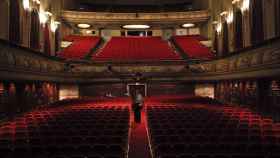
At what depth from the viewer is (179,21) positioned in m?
23.6

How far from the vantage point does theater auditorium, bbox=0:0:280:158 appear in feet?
14.7

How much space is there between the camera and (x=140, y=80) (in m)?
17.0

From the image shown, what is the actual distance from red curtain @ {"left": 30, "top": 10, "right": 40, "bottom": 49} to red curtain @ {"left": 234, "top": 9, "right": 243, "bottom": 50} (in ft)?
37.4

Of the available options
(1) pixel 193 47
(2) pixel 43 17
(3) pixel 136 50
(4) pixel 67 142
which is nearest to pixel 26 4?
(2) pixel 43 17

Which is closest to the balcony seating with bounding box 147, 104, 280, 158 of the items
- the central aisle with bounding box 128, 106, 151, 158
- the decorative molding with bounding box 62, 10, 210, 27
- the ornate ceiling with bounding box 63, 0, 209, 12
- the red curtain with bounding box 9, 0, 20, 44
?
the central aisle with bounding box 128, 106, 151, 158

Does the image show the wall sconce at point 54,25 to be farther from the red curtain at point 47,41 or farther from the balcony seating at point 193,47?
the balcony seating at point 193,47

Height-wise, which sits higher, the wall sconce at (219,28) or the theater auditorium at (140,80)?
the wall sconce at (219,28)

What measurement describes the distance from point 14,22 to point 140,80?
8280 mm

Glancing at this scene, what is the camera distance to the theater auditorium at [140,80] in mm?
4473

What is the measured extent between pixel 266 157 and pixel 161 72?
47.7 ft

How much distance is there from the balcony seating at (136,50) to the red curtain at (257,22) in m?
7.07

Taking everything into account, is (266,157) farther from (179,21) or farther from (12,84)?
(179,21)

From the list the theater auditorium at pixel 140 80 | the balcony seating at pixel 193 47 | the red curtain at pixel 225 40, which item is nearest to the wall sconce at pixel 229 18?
the theater auditorium at pixel 140 80

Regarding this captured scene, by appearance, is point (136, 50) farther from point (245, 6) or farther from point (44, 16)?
point (245, 6)
